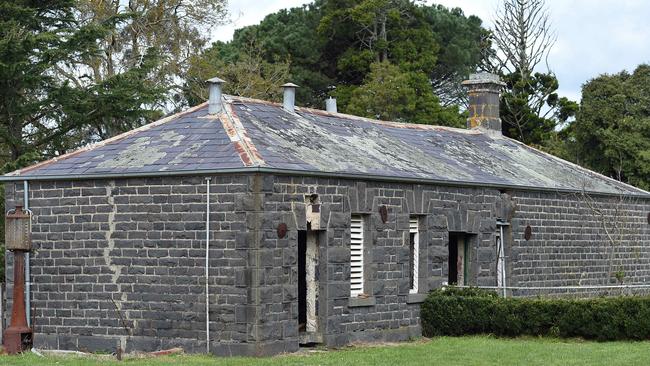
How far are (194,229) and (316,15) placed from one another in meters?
32.3

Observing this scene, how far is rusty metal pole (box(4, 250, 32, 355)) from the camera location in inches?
838

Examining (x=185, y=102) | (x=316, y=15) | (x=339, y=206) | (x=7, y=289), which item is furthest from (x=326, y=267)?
(x=316, y=15)

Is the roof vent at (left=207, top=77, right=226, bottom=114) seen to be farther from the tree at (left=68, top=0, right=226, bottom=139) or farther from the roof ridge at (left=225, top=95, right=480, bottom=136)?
the tree at (left=68, top=0, right=226, bottom=139)

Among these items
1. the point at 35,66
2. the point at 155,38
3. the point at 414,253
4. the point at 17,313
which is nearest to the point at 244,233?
the point at 17,313

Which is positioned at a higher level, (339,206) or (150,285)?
(339,206)

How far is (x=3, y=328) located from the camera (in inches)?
898

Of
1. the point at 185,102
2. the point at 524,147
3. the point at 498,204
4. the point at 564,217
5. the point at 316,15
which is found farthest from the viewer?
the point at 316,15

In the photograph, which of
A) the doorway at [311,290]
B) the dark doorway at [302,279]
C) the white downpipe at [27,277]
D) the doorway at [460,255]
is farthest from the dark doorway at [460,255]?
the white downpipe at [27,277]

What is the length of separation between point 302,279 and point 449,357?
3.54 m

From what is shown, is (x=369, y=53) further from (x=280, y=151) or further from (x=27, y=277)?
(x=27, y=277)

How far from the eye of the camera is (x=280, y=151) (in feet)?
70.0

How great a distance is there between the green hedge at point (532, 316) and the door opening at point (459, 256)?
1.91m

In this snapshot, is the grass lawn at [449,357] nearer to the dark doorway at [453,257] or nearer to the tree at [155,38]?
the dark doorway at [453,257]

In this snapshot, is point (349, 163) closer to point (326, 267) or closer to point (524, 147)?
point (326, 267)
